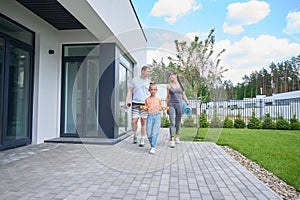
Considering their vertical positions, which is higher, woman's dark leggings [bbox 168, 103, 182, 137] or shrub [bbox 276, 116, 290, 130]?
woman's dark leggings [bbox 168, 103, 182, 137]

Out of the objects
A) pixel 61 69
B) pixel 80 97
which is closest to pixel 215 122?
pixel 80 97

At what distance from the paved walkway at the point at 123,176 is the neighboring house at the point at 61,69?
772 millimetres

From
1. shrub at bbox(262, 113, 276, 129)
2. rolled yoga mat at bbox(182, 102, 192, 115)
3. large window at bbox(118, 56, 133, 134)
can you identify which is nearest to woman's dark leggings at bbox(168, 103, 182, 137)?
rolled yoga mat at bbox(182, 102, 192, 115)

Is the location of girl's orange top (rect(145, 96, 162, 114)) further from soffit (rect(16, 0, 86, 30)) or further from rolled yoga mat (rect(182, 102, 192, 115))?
soffit (rect(16, 0, 86, 30))

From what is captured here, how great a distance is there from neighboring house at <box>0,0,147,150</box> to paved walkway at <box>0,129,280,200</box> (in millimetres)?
772

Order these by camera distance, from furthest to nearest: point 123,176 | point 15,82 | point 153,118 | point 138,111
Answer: point 138,111
point 15,82
point 153,118
point 123,176

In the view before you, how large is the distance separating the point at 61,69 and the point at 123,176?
125 inches

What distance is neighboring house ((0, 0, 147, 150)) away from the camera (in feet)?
10.3

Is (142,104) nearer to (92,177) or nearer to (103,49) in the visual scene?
(103,49)

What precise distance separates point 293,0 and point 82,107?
5.87m

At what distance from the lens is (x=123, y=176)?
2.09 m

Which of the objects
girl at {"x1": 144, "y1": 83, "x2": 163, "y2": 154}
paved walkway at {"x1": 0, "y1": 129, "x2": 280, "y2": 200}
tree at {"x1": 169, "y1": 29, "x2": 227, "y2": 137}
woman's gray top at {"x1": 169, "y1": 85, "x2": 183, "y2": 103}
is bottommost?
paved walkway at {"x1": 0, "y1": 129, "x2": 280, "y2": 200}

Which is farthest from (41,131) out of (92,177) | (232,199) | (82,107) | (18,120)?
(232,199)

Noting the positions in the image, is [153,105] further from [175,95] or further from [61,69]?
[61,69]
